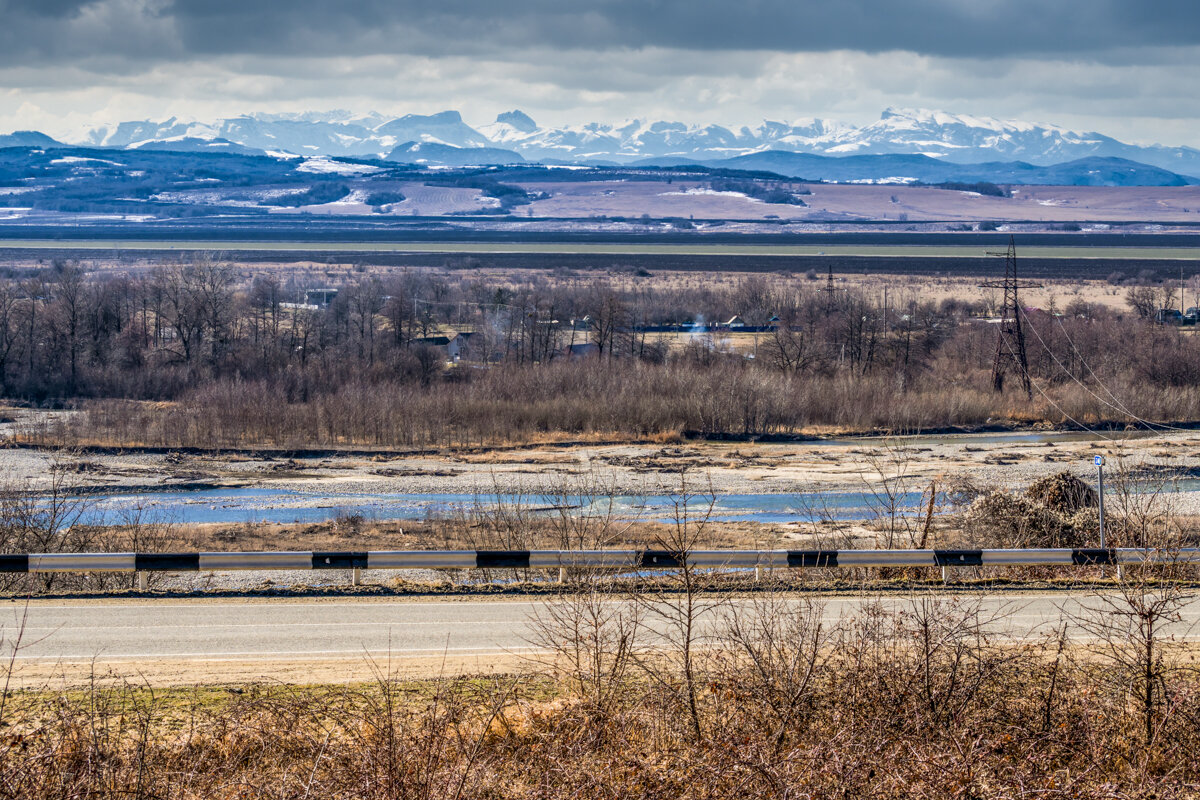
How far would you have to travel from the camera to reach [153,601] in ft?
61.7

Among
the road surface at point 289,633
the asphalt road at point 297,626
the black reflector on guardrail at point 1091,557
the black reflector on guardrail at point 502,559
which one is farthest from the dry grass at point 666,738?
the black reflector on guardrail at point 1091,557

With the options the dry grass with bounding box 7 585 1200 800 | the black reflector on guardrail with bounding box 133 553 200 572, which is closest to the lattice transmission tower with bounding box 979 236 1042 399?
the black reflector on guardrail with bounding box 133 553 200 572

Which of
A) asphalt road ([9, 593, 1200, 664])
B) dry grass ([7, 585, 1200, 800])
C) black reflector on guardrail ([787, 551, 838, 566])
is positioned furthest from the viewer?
black reflector on guardrail ([787, 551, 838, 566])

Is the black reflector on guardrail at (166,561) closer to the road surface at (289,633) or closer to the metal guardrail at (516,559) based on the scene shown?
the metal guardrail at (516,559)

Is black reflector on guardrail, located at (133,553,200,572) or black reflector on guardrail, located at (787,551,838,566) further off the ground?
black reflector on guardrail, located at (133,553,200,572)

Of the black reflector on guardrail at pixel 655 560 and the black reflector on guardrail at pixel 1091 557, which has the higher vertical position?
the black reflector on guardrail at pixel 655 560

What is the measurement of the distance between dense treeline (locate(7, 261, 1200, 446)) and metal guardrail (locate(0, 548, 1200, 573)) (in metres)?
32.4

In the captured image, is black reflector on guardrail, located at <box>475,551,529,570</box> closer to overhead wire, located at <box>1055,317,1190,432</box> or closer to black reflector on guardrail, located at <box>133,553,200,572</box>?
black reflector on guardrail, located at <box>133,553,200,572</box>

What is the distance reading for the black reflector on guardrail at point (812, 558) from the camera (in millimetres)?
20594

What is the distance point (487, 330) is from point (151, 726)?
64.1 m

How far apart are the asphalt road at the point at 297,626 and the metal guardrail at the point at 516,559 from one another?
3.01 feet

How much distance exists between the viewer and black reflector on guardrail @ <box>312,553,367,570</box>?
19859mm

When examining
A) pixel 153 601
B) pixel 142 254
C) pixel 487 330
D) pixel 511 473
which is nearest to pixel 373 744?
pixel 153 601

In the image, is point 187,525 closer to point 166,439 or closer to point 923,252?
point 166,439
